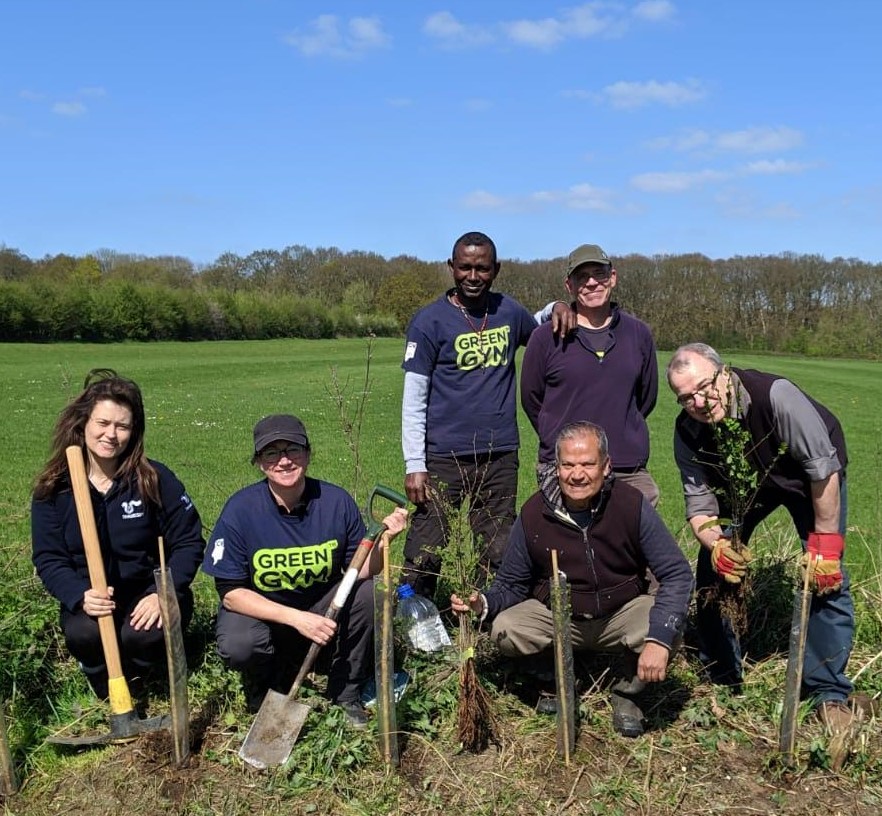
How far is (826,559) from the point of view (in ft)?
11.7

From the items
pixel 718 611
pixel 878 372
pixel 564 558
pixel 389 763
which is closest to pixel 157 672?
pixel 389 763

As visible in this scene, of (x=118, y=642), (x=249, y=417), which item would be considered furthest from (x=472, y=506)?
(x=249, y=417)

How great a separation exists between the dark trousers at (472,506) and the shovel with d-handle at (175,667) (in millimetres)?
1572

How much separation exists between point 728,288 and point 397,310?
23.6 m

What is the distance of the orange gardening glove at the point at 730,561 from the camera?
12.2 feet

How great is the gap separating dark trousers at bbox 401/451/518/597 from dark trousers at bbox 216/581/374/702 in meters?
0.88

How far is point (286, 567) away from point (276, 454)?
0.54 metres

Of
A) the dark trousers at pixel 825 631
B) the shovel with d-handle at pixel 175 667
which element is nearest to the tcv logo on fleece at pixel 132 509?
the shovel with d-handle at pixel 175 667

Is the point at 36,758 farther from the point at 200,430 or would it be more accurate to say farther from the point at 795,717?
the point at 200,430

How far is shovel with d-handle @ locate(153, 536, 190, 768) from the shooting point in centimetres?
333

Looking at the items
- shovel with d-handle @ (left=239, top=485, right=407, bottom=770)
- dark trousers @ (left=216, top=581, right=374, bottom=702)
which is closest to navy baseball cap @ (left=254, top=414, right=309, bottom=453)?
shovel with d-handle @ (left=239, top=485, right=407, bottom=770)

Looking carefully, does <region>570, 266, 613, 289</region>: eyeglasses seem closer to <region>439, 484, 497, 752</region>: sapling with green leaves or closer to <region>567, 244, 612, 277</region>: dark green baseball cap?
<region>567, 244, 612, 277</region>: dark green baseball cap

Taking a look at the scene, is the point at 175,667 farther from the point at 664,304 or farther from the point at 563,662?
the point at 664,304

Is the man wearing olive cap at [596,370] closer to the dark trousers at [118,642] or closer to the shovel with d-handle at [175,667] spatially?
the shovel with d-handle at [175,667]
